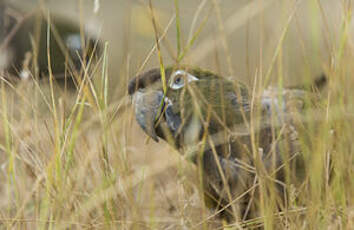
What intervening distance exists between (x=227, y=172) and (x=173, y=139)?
14 centimetres

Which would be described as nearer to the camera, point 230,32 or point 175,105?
point 230,32

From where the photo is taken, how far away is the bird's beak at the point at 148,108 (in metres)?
0.93

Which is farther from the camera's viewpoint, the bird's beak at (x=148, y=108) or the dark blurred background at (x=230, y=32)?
the bird's beak at (x=148, y=108)

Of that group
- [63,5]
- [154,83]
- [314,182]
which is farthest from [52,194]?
[63,5]

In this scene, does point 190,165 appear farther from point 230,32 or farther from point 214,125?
point 230,32

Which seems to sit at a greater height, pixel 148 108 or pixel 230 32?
pixel 230 32

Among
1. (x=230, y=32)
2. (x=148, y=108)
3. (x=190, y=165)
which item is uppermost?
(x=230, y=32)

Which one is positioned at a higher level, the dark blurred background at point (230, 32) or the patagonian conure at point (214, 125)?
the dark blurred background at point (230, 32)

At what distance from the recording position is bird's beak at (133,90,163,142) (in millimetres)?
934

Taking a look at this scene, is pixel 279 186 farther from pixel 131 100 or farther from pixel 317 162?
pixel 131 100

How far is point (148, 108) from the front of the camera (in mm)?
933

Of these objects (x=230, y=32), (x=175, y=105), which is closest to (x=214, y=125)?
(x=175, y=105)

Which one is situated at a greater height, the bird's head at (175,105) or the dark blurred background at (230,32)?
the dark blurred background at (230,32)

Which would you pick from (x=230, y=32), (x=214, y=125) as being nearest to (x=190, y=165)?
(x=214, y=125)
